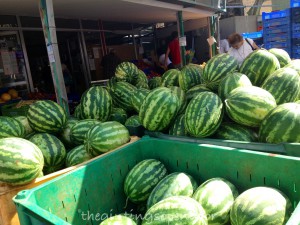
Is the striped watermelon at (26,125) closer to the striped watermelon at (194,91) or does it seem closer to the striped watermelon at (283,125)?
the striped watermelon at (194,91)

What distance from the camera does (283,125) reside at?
1.69 m

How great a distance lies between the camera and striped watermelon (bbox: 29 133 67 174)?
2.14 metres

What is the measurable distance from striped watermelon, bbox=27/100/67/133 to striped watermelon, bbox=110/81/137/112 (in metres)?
0.76

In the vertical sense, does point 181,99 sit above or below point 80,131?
above

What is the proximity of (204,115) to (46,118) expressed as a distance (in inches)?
54.5

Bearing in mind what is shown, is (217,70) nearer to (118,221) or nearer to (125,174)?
(125,174)

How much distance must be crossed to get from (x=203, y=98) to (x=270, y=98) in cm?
46

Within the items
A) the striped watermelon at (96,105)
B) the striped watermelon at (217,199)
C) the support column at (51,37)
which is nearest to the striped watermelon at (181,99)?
the striped watermelon at (96,105)

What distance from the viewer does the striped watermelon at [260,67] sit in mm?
2439

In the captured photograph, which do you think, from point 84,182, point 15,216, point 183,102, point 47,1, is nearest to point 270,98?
point 183,102

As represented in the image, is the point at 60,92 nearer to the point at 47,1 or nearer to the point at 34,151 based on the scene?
the point at 47,1

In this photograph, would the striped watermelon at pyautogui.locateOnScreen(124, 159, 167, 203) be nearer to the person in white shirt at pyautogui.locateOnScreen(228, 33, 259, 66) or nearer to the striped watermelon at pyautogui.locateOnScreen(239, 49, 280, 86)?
the striped watermelon at pyautogui.locateOnScreen(239, 49, 280, 86)

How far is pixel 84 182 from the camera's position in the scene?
172 cm

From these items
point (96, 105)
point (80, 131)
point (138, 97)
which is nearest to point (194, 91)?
point (138, 97)
